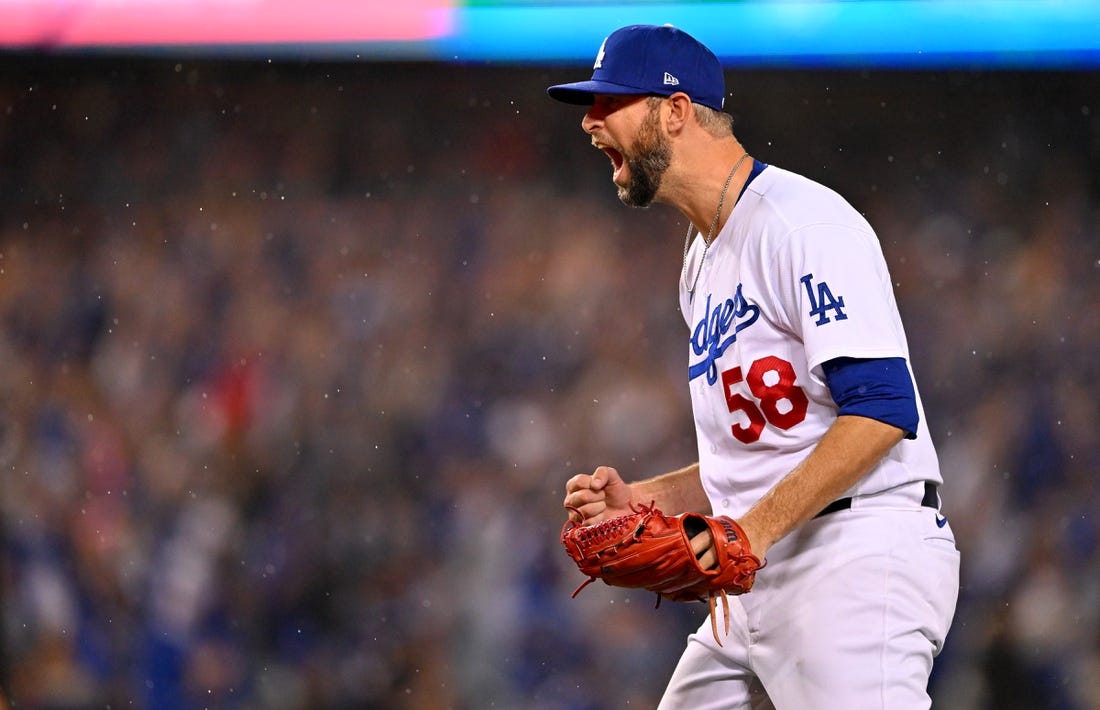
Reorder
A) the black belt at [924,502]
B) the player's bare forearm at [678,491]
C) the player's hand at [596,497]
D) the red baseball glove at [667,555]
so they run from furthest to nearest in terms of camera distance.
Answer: the player's bare forearm at [678,491] < the player's hand at [596,497] < the black belt at [924,502] < the red baseball glove at [667,555]

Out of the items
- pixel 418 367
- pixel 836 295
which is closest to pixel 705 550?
pixel 836 295

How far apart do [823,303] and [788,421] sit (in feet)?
0.69

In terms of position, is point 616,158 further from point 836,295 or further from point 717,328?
point 836,295

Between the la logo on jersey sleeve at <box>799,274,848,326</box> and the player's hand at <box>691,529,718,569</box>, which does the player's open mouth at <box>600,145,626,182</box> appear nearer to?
the la logo on jersey sleeve at <box>799,274,848,326</box>

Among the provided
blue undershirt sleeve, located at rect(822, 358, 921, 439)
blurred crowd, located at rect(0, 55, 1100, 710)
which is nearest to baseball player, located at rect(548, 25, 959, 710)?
blue undershirt sleeve, located at rect(822, 358, 921, 439)

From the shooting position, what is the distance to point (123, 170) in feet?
14.0

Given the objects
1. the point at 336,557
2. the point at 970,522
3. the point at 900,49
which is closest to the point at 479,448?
the point at 336,557

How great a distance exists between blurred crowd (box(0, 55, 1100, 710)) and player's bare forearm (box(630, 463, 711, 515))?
5.87 feet

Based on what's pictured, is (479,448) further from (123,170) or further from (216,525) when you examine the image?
(123,170)

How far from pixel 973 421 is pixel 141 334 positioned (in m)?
2.88

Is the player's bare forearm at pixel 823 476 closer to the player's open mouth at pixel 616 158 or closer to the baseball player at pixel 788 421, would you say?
the baseball player at pixel 788 421

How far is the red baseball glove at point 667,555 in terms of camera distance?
1547 mm

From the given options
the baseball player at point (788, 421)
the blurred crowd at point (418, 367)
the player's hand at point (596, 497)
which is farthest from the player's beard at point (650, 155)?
the blurred crowd at point (418, 367)

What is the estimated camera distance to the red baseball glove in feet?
5.08
